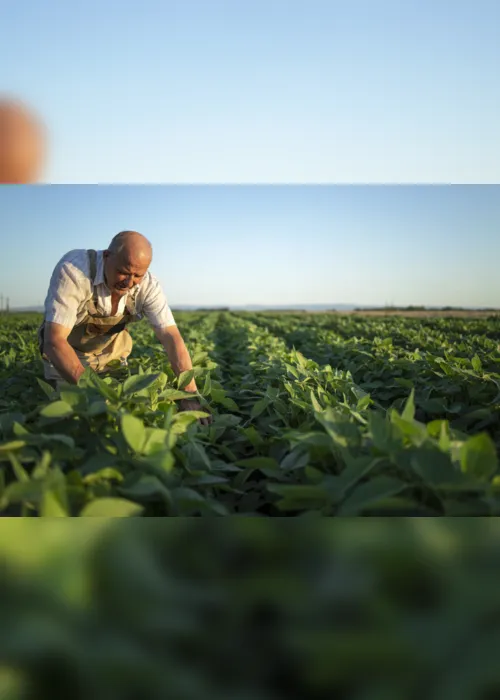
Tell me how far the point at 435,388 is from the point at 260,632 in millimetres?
2578

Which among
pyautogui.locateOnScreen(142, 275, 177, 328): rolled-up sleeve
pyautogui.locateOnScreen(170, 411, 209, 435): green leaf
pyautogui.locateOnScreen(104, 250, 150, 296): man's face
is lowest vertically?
pyautogui.locateOnScreen(170, 411, 209, 435): green leaf

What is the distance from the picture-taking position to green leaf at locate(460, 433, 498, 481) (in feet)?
3.23

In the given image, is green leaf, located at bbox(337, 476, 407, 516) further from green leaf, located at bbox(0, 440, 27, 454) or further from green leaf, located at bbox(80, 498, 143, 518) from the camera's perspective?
green leaf, located at bbox(0, 440, 27, 454)

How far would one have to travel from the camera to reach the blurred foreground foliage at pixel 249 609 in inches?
24.4

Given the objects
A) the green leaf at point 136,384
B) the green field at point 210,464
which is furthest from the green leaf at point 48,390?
the green leaf at point 136,384

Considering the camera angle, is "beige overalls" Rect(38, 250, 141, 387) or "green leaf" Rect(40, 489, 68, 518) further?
"beige overalls" Rect(38, 250, 141, 387)

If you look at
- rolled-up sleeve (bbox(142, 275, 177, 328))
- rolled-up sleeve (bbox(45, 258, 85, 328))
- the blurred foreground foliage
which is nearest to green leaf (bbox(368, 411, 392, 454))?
the blurred foreground foliage

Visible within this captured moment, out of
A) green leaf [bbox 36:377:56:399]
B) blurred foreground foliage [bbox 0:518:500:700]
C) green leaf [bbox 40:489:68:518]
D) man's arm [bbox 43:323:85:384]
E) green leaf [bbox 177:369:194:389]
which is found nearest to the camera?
blurred foreground foliage [bbox 0:518:500:700]

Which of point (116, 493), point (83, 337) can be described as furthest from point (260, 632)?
point (83, 337)

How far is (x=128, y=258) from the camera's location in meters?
2.92

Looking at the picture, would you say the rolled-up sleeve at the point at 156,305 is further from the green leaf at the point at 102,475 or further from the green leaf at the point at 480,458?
the green leaf at the point at 480,458

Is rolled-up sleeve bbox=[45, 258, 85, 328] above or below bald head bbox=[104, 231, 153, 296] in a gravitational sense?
Result: below

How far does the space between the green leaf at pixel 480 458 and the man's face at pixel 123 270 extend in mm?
2223

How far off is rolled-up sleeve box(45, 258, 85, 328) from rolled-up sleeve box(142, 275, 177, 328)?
390mm
